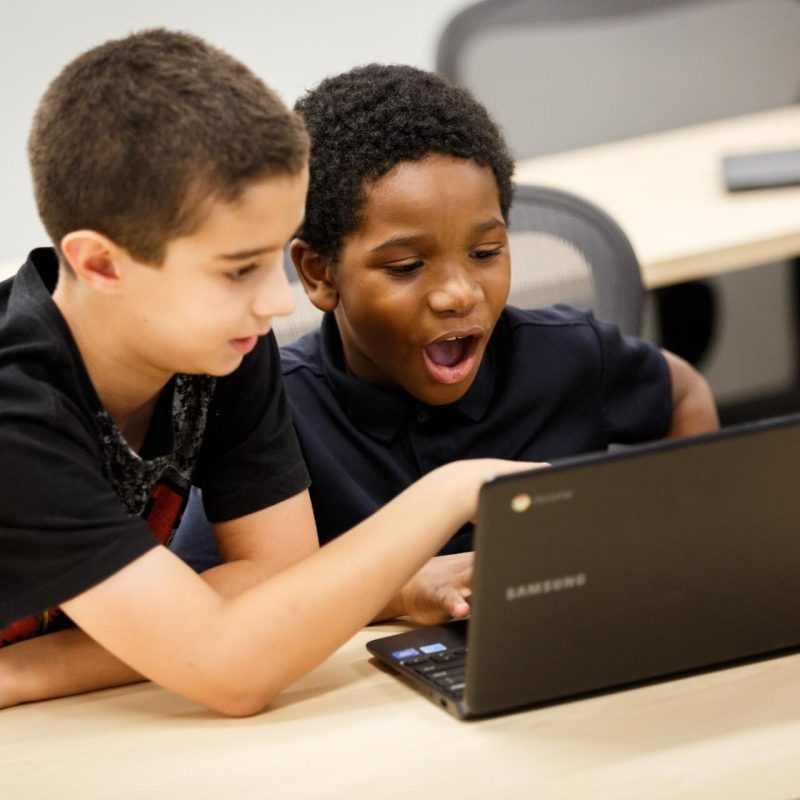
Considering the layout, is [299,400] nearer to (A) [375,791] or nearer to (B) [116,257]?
(B) [116,257]

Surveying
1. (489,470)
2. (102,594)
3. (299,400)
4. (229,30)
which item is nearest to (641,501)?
(489,470)

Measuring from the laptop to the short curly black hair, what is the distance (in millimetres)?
503

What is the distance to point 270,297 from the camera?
1.07 metres

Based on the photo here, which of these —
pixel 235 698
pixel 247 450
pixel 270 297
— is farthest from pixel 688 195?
pixel 235 698

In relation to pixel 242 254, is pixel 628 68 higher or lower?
higher

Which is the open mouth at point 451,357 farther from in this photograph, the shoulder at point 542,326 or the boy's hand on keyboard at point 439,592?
A: the boy's hand on keyboard at point 439,592

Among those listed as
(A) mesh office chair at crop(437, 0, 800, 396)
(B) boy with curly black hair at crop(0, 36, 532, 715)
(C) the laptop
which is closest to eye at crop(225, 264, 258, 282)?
(B) boy with curly black hair at crop(0, 36, 532, 715)

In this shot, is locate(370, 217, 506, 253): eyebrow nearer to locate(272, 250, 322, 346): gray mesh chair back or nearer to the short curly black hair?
the short curly black hair

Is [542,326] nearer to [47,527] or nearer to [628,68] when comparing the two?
[47,527]

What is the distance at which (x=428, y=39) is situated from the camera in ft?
10.9

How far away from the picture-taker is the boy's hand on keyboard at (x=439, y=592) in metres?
1.17

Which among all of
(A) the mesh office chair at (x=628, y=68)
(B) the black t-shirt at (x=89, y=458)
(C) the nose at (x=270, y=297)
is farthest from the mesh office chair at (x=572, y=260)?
(A) the mesh office chair at (x=628, y=68)

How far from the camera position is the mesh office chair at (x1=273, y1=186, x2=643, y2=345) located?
5.49 ft

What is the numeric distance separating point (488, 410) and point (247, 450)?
0.33 metres
